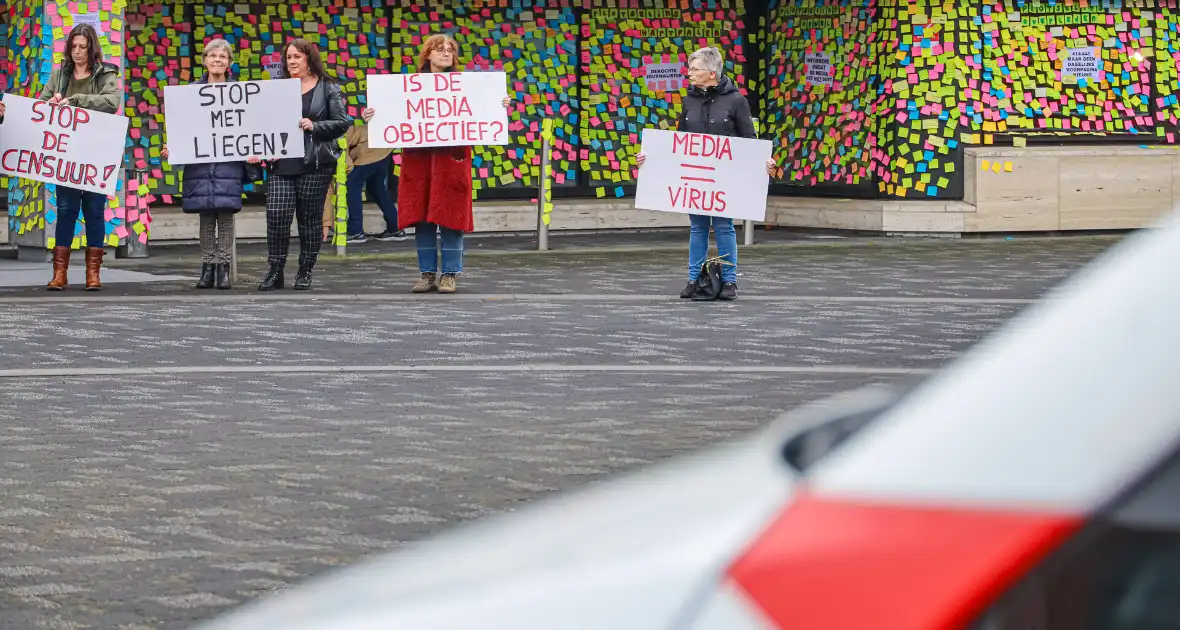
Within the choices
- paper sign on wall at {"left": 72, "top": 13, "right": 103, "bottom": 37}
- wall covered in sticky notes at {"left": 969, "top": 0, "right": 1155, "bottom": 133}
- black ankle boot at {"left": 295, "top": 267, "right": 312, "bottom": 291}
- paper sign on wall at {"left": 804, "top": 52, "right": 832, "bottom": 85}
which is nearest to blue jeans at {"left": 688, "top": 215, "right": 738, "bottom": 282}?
black ankle boot at {"left": 295, "top": 267, "right": 312, "bottom": 291}

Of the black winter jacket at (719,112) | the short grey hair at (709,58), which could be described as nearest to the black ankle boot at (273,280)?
the black winter jacket at (719,112)

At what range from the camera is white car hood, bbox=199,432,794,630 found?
1.44 m

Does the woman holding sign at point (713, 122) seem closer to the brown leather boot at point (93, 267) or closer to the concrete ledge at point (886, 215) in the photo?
the brown leather boot at point (93, 267)

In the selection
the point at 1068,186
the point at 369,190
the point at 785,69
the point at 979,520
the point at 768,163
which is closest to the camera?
the point at 979,520

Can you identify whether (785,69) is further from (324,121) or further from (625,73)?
(324,121)

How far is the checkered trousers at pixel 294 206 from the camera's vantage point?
14.2 metres

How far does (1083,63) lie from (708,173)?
8.74 meters

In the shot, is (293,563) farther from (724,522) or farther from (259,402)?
(724,522)

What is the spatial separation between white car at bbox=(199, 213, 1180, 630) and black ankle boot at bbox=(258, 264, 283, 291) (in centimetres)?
1296

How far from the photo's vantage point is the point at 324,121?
14.0m

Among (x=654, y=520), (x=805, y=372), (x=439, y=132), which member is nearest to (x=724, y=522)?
(x=654, y=520)

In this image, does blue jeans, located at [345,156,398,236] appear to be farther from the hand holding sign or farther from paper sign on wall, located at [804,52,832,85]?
the hand holding sign

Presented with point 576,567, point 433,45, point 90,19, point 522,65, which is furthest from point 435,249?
point 576,567

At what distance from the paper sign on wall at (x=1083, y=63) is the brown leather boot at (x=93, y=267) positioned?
11313 millimetres
